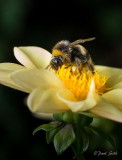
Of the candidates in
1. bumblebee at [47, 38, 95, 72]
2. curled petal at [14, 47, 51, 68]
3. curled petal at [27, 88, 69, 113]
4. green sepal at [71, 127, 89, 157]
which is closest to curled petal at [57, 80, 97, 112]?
curled petal at [27, 88, 69, 113]

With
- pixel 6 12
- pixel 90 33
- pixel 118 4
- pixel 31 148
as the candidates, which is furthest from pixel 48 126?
pixel 90 33

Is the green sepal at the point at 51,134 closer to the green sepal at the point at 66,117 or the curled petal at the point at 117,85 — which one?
the green sepal at the point at 66,117

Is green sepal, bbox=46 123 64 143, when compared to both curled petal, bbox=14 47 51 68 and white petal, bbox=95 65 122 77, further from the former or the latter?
white petal, bbox=95 65 122 77

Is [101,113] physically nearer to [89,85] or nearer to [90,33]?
[89,85]

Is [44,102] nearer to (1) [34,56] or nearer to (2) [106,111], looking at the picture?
(2) [106,111]

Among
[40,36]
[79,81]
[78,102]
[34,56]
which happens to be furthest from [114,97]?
[40,36]

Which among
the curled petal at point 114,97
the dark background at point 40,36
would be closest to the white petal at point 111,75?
the curled petal at point 114,97
